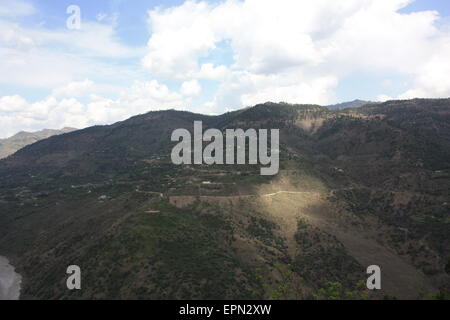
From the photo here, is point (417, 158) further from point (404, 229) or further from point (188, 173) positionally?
point (188, 173)

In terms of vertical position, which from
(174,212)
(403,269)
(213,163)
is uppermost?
(213,163)

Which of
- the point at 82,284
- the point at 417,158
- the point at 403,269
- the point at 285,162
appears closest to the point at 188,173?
the point at 285,162

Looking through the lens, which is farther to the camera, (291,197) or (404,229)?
(291,197)

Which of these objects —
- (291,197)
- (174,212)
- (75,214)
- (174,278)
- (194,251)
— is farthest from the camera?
(75,214)

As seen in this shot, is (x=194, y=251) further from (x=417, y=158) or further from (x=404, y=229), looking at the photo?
(x=417, y=158)

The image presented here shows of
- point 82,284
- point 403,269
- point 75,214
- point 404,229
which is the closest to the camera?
point 82,284

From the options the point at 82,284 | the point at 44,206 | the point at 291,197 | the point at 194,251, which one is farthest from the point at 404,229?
the point at 44,206

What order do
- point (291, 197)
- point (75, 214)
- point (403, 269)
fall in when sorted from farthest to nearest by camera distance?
point (75, 214), point (291, 197), point (403, 269)

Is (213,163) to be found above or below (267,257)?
above

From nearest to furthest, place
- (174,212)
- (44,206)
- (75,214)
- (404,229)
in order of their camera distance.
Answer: (174,212), (404,229), (75,214), (44,206)
